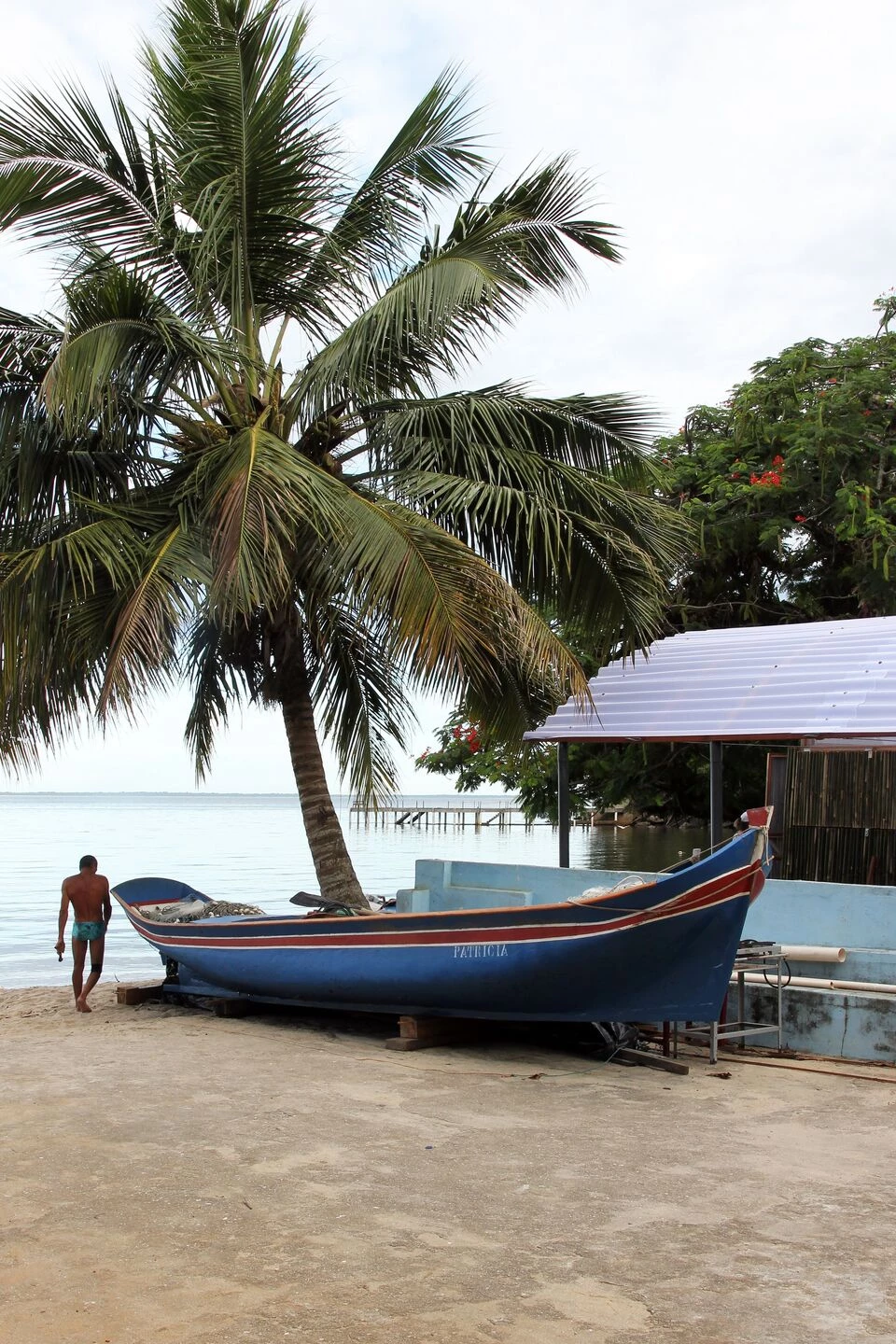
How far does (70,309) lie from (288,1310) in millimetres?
9255

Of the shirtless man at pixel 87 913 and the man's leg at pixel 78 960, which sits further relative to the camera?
the man's leg at pixel 78 960

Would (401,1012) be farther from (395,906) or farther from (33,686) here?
(33,686)

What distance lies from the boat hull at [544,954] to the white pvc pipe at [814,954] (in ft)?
5.49

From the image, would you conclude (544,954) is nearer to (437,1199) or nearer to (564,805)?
(437,1199)

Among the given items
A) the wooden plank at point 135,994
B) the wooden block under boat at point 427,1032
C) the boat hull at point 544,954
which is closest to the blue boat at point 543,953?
the boat hull at point 544,954

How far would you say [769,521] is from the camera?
2322cm

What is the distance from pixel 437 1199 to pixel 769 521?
60.4ft

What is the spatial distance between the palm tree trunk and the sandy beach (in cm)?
345

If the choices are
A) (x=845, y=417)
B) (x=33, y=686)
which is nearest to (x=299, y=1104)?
(x=33, y=686)

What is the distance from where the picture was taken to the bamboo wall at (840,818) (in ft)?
46.3

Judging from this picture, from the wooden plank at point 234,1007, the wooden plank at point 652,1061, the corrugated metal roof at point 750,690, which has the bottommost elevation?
the wooden plank at point 234,1007

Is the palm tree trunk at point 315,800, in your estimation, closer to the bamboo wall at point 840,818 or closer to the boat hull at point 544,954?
the boat hull at point 544,954

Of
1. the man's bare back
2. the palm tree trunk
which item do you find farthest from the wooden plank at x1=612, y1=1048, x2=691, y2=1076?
the man's bare back

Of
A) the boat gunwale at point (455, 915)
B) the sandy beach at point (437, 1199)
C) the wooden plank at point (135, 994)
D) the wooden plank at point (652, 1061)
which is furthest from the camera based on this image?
the wooden plank at point (135, 994)
